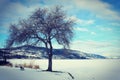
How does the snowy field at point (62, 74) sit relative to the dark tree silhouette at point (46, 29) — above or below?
below

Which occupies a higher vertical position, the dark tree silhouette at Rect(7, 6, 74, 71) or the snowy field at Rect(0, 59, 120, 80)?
the dark tree silhouette at Rect(7, 6, 74, 71)

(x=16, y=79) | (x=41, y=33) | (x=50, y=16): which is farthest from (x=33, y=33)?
(x=16, y=79)

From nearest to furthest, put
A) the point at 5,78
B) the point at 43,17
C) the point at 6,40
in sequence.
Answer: the point at 5,78 < the point at 6,40 < the point at 43,17

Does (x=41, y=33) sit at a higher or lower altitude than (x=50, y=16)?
lower

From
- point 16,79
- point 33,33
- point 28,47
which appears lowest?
point 16,79

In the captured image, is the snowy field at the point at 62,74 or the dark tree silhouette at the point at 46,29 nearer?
the snowy field at the point at 62,74

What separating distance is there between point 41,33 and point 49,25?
1.82 feet

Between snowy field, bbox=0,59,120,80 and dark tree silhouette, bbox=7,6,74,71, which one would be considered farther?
dark tree silhouette, bbox=7,6,74,71

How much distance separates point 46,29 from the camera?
9.79 m

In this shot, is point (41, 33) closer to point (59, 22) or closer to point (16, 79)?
point (59, 22)

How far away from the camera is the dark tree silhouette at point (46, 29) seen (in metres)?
9.70

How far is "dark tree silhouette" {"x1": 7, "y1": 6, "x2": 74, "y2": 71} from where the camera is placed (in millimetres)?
9695

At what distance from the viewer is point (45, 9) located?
9656mm

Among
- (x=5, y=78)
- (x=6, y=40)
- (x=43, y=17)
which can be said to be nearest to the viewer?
(x=5, y=78)
